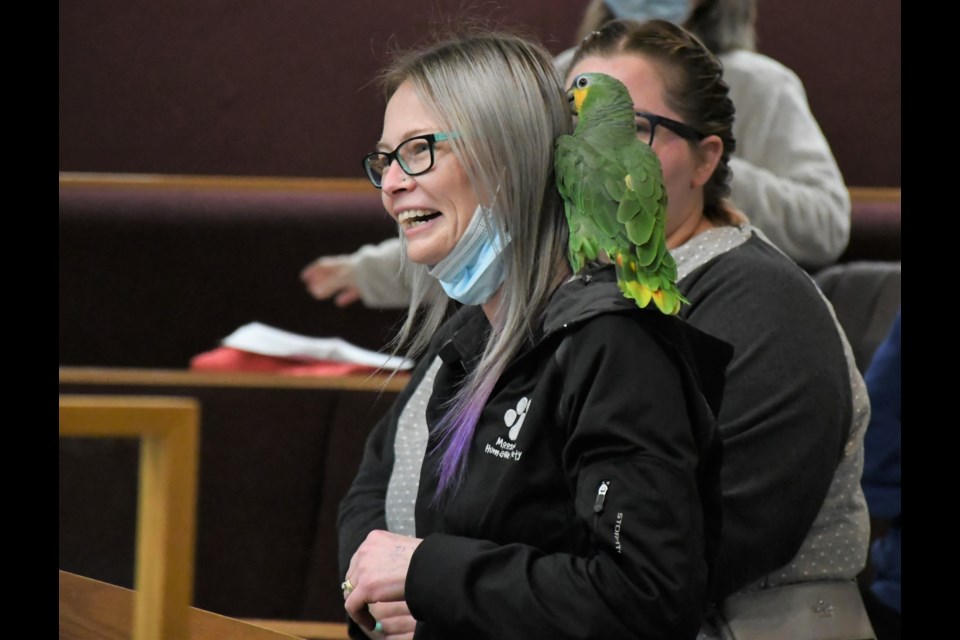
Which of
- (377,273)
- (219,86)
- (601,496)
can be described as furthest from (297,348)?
(601,496)

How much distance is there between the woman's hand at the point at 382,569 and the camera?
1.04 meters

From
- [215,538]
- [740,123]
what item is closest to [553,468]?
[215,538]

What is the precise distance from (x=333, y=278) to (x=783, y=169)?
0.99m

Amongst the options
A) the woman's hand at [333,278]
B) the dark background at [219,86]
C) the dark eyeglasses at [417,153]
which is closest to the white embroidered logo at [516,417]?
the dark eyeglasses at [417,153]

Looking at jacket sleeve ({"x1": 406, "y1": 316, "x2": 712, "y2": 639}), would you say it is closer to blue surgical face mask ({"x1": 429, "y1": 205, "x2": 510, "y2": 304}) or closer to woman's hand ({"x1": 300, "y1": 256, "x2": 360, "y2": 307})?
blue surgical face mask ({"x1": 429, "y1": 205, "x2": 510, "y2": 304})

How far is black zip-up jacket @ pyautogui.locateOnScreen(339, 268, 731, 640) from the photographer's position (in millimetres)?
918

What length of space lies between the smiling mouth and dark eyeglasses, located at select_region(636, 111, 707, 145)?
42cm

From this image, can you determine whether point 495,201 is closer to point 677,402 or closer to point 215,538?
point 677,402

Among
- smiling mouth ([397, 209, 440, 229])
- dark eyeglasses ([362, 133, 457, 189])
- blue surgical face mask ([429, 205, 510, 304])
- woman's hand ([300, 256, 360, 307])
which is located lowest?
woman's hand ([300, 256, 360, 307])

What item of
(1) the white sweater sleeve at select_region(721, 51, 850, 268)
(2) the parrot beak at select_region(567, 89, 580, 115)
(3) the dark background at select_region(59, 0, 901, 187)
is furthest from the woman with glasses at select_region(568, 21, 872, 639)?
(3) the dark background at select_region(59, 0, 901, 187)

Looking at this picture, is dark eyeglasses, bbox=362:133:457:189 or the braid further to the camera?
the braid

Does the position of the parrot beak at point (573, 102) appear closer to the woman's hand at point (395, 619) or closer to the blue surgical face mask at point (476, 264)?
the blue surgical face mask at point (476, 264)

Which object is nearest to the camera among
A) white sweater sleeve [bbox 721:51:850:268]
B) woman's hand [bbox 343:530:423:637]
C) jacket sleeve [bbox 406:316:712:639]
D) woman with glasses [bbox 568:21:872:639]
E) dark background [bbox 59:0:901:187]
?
jacket sleeve [bbox 406:316:712:639]
